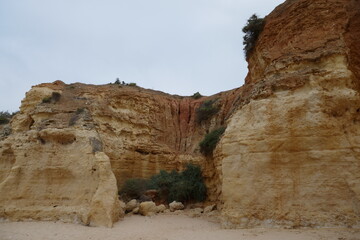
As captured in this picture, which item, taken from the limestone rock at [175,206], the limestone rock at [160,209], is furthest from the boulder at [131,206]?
the limestone rock at [175,206]

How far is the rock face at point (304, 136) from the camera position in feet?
28.7

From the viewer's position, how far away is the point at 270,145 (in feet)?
32.7

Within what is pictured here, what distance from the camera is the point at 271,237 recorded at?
26.9ft

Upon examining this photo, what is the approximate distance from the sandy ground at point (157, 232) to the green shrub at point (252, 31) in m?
8.90

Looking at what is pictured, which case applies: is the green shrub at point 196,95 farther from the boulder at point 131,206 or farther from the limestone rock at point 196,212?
the boulder at point 131,206

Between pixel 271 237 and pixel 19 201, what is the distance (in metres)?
11.0

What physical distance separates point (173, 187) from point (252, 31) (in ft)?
32.4

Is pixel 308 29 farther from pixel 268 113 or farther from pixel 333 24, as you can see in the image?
pixel 268 113

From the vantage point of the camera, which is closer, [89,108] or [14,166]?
[14,166]

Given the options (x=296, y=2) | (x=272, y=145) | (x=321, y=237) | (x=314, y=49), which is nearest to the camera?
(x=321, y=237)

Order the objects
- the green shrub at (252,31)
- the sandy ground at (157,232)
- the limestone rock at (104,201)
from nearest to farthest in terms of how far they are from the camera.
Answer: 1. the sandy ground at (157,232)
2. the limestone rock at (104,201)
3. the green shrub at (252,31)

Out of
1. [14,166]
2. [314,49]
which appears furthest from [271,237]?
[14,166]

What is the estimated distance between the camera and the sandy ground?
8.06 m

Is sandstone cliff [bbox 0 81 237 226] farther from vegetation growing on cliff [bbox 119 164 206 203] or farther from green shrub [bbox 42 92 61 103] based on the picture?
vegetation growing on cliff [bbox 119 164 206 203]
